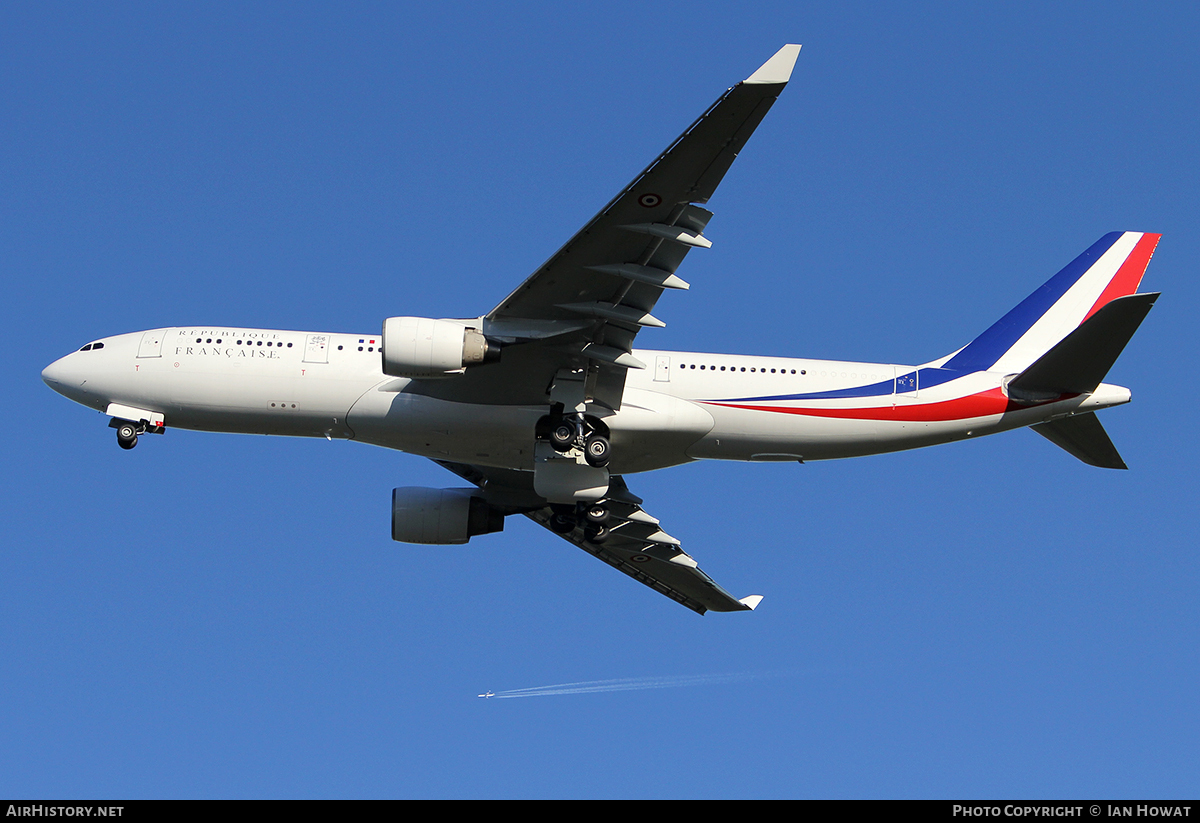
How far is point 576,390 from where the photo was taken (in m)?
27.6

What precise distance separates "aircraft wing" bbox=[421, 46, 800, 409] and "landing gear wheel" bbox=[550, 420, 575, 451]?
0.77m

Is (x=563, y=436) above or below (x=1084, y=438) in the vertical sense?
above

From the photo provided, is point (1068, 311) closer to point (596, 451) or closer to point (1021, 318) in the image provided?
point (1021, 318)

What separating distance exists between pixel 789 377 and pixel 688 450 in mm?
3012

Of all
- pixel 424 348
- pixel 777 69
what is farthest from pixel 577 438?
pixel 777 69

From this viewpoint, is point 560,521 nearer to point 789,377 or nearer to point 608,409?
point 608,409

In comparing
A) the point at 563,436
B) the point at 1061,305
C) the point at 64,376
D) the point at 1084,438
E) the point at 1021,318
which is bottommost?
the point at 1084,438

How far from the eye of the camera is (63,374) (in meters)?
29.9

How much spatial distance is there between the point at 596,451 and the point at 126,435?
37.8ft

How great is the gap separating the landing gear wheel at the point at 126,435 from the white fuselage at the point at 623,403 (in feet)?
1.82

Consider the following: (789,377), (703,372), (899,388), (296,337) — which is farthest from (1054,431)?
(296,337)

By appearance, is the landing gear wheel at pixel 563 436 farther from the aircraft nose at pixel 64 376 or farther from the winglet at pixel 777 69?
the aircraft nose at pixel 64 376
